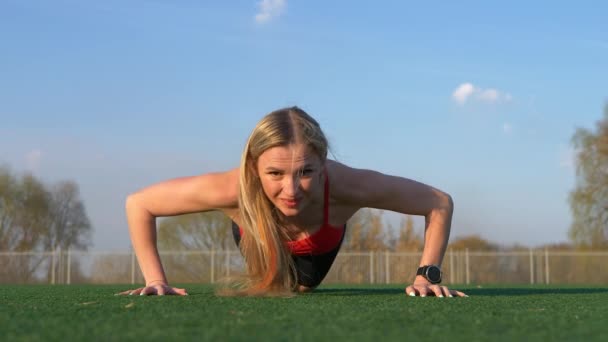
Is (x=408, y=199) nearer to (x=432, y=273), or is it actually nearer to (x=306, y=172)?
(x=432, y=273)

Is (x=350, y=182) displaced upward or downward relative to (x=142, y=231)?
upward

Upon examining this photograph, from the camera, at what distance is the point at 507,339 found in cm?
216

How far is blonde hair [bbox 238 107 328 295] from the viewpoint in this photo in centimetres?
402

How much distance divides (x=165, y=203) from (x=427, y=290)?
1823mm

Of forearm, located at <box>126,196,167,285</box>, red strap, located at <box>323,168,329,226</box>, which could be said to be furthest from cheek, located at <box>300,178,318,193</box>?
forearm, located at <box>126,196,167,285</box>

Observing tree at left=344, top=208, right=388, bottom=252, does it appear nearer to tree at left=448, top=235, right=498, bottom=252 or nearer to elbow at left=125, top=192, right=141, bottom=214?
tree at left=448, top=235, right=498, bottom=252

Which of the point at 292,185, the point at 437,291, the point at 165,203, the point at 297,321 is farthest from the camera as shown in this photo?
the point at 165,203

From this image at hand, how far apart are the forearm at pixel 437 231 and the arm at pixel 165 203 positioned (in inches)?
54.2

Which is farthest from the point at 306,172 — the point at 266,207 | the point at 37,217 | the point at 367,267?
the point at 37,217

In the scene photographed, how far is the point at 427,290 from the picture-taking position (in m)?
4.36

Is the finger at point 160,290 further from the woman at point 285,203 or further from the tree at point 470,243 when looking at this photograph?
the tree at point 470,243

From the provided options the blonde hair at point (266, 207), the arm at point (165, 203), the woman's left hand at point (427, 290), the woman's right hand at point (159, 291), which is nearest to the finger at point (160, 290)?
the woman's right hand at point (159, 291)

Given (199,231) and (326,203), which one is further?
(199,231)

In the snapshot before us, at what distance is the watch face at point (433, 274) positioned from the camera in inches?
175
